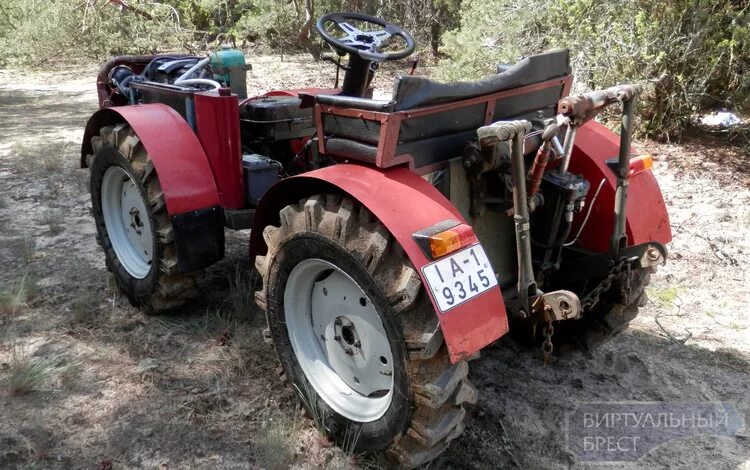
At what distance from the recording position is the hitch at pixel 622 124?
2.56 meters

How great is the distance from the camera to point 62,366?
130 inches

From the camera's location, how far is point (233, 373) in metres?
3.33

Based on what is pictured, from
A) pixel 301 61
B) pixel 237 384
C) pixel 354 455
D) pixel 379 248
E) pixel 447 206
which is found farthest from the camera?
pixel 301 61

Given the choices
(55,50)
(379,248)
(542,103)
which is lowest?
(55,50)

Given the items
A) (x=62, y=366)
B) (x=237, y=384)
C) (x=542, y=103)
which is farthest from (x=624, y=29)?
(x=62, y=366)

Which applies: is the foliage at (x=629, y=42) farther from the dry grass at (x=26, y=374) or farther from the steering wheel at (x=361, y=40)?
the dry grass at (x=26, y=374)

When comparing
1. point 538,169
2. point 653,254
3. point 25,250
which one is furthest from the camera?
point 25,250

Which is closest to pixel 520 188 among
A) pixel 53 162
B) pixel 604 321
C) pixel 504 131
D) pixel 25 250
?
pixel 504 131

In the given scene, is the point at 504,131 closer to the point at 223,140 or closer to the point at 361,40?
the point at 361,40

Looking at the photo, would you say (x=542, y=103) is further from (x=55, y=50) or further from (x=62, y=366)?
(x=55, y=50)

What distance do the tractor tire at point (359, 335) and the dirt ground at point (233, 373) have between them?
0.23 m

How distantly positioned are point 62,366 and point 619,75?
5.95 meters

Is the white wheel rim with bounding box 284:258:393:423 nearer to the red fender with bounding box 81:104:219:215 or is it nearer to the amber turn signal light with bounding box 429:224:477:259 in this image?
the amber turn signal light with bounding box 429:224:477:259

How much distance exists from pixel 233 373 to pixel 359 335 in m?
0.95
